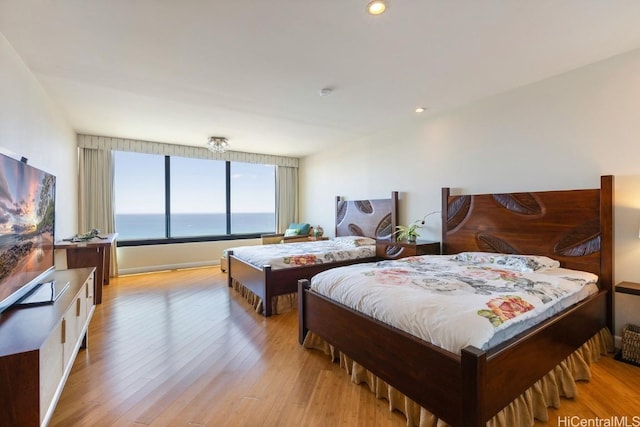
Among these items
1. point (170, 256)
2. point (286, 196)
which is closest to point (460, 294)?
point (286, 196)

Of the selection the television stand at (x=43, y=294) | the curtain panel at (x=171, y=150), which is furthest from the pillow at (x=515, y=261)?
the curtain panel at (x=171, y=150)

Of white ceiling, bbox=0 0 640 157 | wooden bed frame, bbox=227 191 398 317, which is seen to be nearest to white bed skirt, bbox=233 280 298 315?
wooden bed frame, bbox=227 191 398 317

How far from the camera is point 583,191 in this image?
256 centimetres

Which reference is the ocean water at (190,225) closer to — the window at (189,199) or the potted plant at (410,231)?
the window at (189,199)

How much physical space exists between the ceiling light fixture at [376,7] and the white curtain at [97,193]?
512 cm

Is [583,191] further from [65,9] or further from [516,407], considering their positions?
[65,9]

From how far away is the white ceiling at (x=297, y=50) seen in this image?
1.83 metres

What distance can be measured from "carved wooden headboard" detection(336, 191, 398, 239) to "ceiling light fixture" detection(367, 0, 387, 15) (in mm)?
2776

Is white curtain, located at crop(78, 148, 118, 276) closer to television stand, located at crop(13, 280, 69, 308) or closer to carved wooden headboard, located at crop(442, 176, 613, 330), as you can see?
television stand, located at crop(13, 280, 69, 308)

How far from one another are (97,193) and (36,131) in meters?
2.42

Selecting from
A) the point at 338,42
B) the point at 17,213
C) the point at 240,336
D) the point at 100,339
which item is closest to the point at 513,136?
the point at 338,42

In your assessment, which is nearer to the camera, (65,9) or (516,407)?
(516,407)

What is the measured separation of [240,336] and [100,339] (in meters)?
1.29

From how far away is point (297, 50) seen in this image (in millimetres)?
→ 2275
